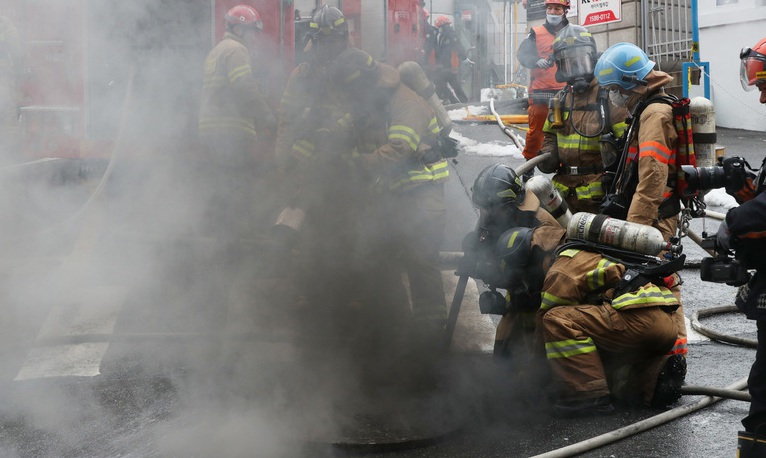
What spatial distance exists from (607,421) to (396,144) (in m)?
2.01

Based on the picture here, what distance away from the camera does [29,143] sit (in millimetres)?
5332

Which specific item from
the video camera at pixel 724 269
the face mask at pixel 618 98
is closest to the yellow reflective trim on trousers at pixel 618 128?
the face mask at pixel 618 98

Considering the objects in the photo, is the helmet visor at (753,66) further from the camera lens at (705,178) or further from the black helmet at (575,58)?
the black helmet at (575,58)

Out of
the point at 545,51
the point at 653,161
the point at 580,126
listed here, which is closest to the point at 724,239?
the point at 653,161

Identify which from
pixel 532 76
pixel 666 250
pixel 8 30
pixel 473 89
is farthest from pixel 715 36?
pixel 8 30

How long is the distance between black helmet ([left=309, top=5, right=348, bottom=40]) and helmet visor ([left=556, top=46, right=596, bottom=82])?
135 centimetres

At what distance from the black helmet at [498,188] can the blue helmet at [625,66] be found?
30.4 inches

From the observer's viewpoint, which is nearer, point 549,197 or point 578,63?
point 549,197

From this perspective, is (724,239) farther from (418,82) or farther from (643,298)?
(418,82)

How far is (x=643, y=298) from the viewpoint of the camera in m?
3.98

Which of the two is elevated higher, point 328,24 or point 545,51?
point 545,51

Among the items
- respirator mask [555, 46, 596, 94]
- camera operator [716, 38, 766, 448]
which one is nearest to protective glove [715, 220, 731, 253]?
camera operator [716, 38, 766, 448]

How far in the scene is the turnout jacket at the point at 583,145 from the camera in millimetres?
5031

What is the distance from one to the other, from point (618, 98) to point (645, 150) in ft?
1.66
